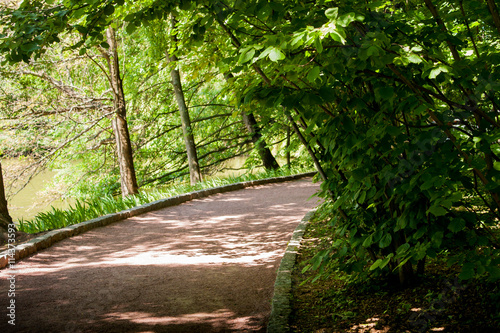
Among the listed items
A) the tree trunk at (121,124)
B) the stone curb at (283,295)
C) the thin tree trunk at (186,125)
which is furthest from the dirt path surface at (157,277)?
the thin tree trunk at (186,125)

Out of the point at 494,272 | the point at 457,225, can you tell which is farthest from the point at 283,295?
the point at 494,272

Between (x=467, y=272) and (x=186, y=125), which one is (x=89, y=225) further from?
(x=467, y=272)

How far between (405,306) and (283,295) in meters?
1.22

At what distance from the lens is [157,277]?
5.30 m

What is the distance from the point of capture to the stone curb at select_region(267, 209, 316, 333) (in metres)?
3.53

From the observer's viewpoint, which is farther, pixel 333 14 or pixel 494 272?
pixel 494 272

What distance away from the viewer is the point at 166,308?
425 cm

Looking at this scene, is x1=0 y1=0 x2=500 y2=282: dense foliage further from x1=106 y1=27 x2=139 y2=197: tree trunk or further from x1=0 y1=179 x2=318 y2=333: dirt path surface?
x1=106 y1=27 x2=139 y2=197: tree trunk

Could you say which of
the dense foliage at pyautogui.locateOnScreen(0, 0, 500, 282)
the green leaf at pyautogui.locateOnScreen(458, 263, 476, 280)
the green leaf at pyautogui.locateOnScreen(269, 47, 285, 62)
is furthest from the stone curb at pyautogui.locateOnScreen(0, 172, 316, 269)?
the green leaf at pyautogui.locateOnScreen(458, 263, 476, 280)

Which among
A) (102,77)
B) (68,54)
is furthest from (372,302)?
(102,77)

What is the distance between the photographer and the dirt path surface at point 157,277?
3.94 m

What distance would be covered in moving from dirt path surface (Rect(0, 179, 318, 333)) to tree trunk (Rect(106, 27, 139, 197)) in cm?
376

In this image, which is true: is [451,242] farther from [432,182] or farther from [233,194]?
[233,194]

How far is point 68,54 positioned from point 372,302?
11.3m
